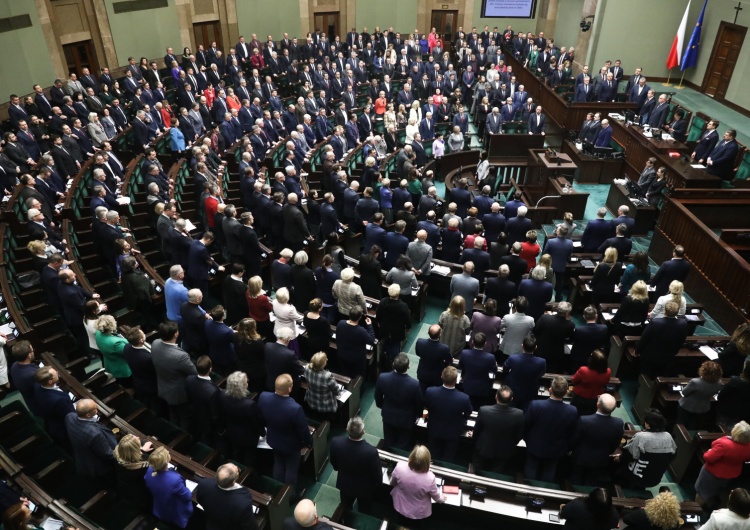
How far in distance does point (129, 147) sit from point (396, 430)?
988 cm

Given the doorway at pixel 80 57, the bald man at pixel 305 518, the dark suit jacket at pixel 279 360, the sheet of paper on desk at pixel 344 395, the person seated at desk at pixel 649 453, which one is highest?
the doorway at pixel 80 57

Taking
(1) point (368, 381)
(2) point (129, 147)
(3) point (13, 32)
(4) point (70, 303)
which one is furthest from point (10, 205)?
(3) point (13, 32)

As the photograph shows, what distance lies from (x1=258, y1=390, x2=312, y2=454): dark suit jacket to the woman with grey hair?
0.10 metres

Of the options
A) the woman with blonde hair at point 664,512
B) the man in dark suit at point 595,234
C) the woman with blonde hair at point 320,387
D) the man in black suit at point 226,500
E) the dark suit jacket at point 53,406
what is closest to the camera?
the woman with blonde hair at point 664,512

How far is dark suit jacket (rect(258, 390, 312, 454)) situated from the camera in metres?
4.49

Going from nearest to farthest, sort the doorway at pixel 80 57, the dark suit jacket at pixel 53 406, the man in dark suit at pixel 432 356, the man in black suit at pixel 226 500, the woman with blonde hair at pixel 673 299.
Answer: the man in black suit at pixel 226 500 → the dark suit jacket at pixel 53 406 → the man in dark suit at pixel 432 356 → the woman with blonde hair at pixel 673 299 → the doorway at pixel 80 57

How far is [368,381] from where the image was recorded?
650 centimetres

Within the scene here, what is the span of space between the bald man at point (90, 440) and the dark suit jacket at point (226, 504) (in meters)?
1.00

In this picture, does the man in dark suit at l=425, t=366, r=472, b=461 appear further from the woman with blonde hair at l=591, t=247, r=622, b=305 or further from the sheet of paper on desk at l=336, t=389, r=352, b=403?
the woman with blonde hair at l=591, t=247, r=622, b=305

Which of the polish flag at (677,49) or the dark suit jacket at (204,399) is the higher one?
the polish flag at (677,49)

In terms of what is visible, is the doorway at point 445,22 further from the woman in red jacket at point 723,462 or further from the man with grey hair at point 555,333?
the woman in red jacket at point 723,462

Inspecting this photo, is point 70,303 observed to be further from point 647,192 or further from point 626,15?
point 626,15

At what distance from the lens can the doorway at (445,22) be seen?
24.4m

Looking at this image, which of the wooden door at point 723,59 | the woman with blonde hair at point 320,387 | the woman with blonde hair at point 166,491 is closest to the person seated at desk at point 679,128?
the wooden door at point 723,59
